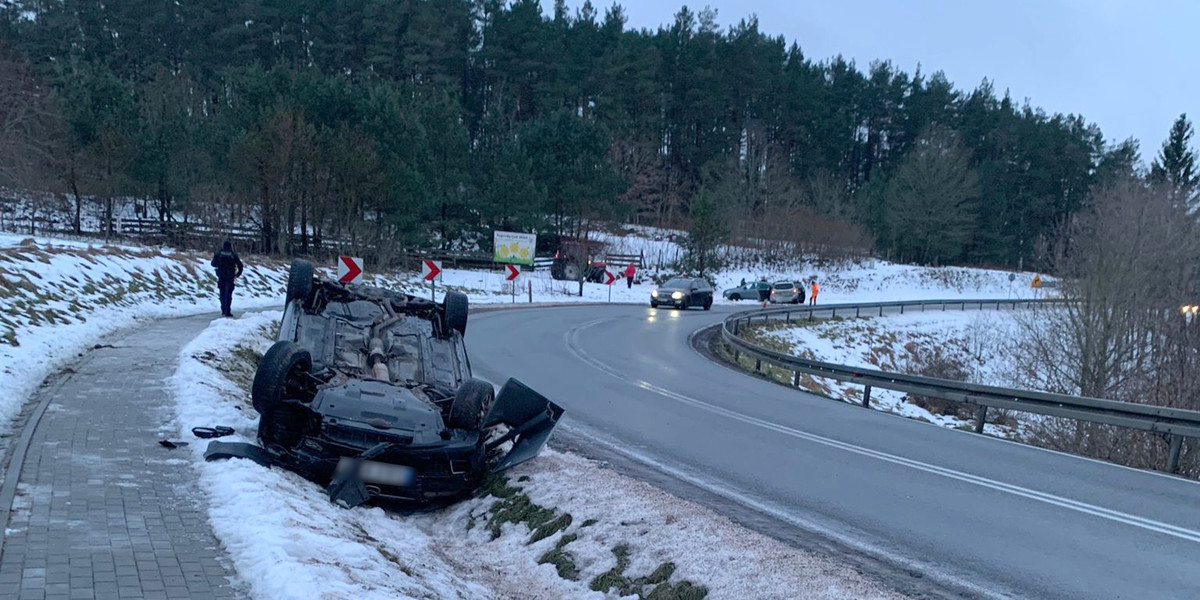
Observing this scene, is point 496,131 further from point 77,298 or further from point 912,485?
point 912,485

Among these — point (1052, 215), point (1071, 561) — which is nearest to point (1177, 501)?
point (1071, 561)

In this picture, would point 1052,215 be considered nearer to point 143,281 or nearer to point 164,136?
point 164,136

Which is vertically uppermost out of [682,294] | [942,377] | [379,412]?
[379,412]

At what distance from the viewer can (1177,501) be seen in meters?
9.16

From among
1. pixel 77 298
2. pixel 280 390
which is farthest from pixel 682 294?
pixel 280 390

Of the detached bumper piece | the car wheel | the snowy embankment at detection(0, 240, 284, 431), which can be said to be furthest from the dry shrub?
the snowy embankment at detection(0, 240, 284, 431)

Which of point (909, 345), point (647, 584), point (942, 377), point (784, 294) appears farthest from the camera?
point (784, 294)

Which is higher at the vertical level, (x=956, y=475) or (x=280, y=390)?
(x=280, y=390)

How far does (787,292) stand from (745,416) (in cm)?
4157

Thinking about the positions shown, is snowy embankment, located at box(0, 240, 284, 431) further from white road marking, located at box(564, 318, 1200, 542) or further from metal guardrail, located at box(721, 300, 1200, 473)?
metal guardrail, located at box(721, 300, 1200, 473)

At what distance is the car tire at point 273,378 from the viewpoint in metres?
7.99

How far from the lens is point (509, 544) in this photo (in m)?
7.72

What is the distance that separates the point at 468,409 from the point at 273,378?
1807 millimetres

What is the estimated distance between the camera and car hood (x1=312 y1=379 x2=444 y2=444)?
8078 millimetres
